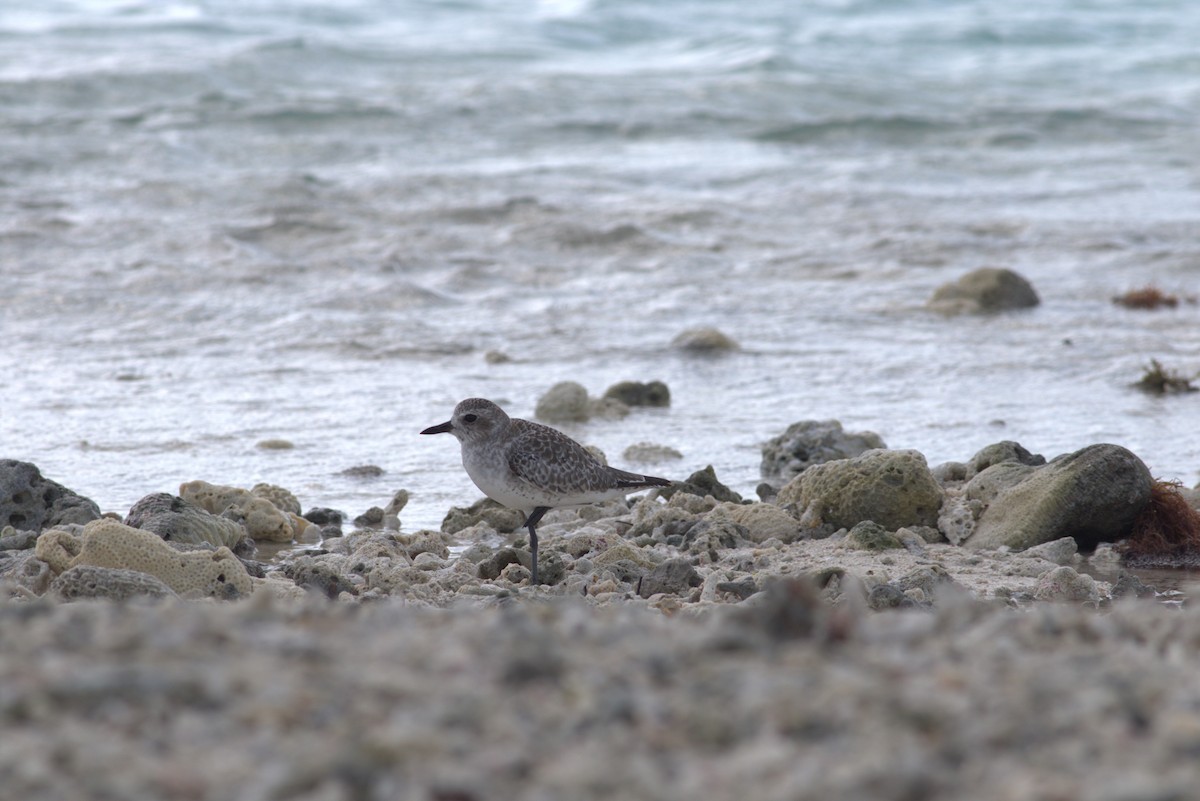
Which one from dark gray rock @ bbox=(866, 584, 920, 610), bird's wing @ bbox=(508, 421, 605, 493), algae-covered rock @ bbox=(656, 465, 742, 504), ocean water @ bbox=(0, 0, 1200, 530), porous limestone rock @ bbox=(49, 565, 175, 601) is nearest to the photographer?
porous limestone rock @ bbox=(49, 565, 175, 601)

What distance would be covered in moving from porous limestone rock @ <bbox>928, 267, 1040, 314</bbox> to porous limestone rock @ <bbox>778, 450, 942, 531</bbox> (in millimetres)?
5619

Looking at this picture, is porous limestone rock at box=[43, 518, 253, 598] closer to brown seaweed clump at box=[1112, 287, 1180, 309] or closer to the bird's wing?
the bird's wing

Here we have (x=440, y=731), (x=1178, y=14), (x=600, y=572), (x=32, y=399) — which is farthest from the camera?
(x=1178, y=14)

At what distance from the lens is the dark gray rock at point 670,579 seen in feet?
21.0

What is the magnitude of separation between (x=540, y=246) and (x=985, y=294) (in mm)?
4752

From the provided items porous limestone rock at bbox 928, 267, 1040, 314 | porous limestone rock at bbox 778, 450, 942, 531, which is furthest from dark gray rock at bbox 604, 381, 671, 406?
porous limestone rock at bbox 928, 267, 1040, 314

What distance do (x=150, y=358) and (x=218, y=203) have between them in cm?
637

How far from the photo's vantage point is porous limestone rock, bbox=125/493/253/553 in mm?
6691

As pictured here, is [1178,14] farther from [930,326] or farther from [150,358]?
[150,358]

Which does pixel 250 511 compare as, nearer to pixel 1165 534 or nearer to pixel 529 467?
pixel 529 467

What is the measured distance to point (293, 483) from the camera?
8.37 metres

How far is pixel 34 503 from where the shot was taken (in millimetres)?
7199

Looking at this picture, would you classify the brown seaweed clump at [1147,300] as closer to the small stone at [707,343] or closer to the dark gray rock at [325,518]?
the small stone at [707,343]

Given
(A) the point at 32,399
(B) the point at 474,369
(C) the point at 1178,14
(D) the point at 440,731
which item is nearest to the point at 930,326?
(B) the point at 474,369
